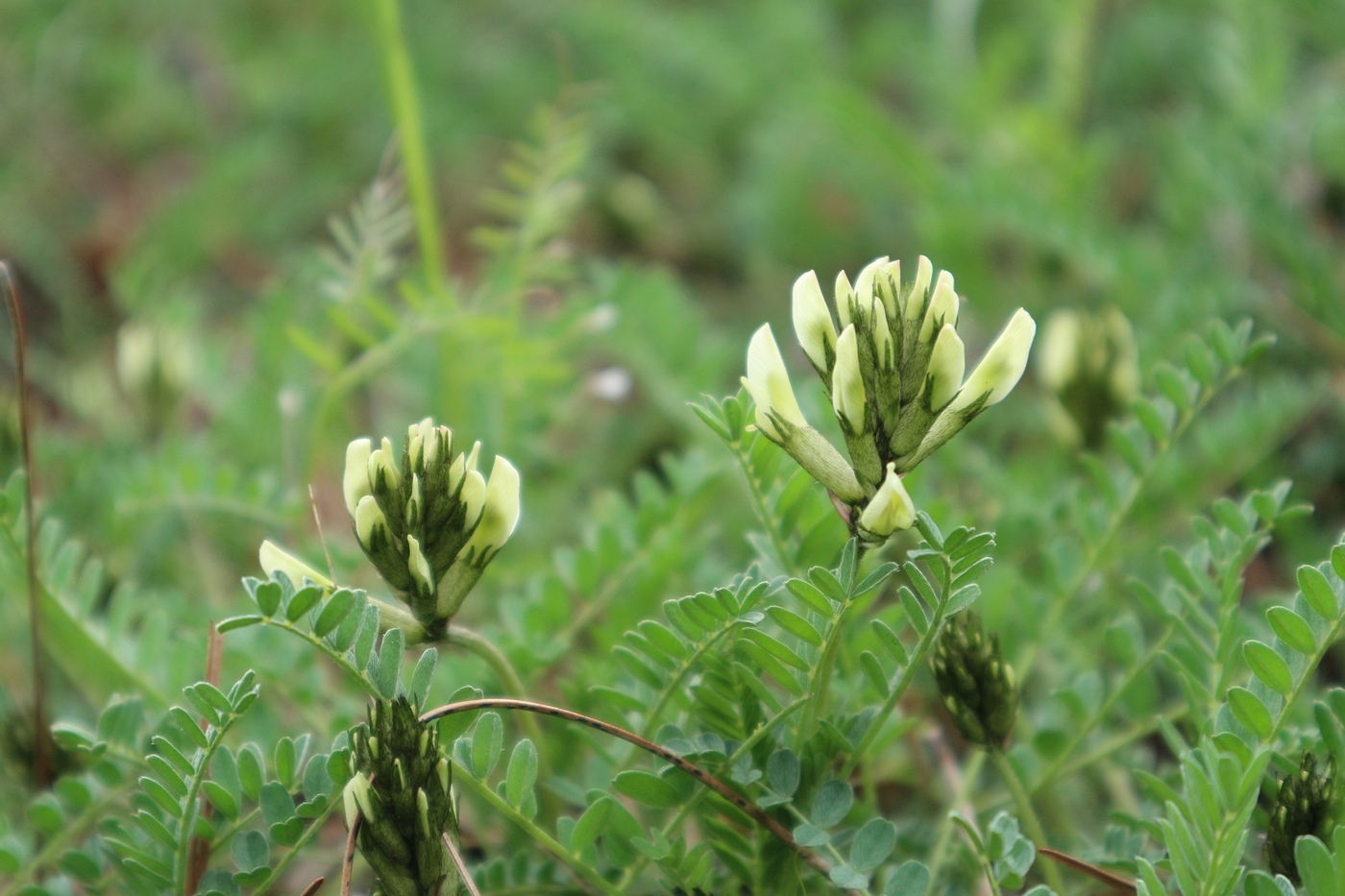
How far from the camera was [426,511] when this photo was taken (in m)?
0.93

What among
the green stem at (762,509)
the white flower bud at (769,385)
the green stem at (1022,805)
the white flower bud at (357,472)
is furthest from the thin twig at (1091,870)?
the white flower bud at (357,472)

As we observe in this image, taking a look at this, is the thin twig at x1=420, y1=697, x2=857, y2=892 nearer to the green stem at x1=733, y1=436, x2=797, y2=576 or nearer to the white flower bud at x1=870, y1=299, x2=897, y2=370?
the green stem at x1=733, y1=436, x2=797, y2=576

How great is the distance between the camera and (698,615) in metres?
0.95

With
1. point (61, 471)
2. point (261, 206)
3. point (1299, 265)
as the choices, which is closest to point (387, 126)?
point (261, 206)

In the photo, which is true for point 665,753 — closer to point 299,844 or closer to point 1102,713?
point 299,844

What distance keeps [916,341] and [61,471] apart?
1602 millimetres

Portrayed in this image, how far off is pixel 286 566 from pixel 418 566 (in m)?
Result: 0.13

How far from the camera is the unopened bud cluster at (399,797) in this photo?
84 cm

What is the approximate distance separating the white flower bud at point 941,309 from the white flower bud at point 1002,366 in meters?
0.04

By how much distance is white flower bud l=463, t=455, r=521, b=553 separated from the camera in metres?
0.95

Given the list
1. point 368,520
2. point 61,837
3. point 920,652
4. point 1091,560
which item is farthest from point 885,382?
point 61,837

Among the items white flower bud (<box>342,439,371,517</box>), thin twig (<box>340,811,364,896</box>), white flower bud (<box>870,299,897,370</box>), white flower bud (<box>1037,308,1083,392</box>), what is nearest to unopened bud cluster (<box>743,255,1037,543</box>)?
white flower bud (<box>870,299,897,370</box>)

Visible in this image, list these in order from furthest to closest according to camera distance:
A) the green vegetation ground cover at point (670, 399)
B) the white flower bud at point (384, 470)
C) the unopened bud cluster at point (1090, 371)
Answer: the unopened bud cluster at point (1090, 371) → the green vegetation ground cover at point (670, 399) → the white flower bud at point (384, 470)

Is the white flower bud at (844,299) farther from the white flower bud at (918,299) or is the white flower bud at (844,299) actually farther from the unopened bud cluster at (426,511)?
the unopened bud cluster at (426,511)
